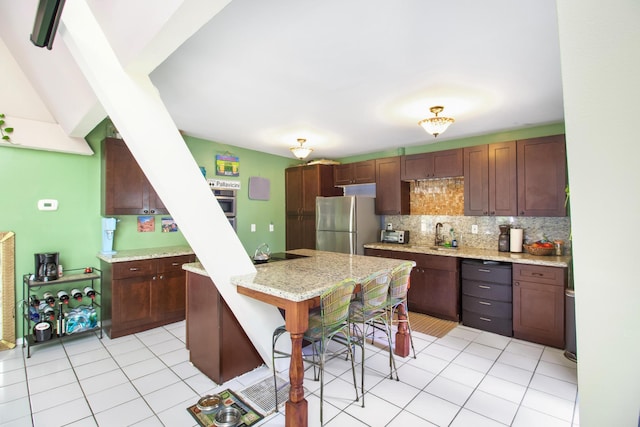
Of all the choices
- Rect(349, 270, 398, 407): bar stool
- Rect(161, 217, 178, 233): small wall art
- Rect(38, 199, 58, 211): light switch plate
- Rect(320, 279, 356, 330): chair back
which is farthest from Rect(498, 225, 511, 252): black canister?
Rect(38, 199, 58, 211): light switch plate

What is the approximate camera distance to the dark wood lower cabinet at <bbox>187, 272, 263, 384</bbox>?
245 cm

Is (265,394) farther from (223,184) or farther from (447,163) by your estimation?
(447,163)

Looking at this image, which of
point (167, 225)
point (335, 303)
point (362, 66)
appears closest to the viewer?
point (335, 303)

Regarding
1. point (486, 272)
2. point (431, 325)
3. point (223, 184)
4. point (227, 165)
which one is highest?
point (227, 165)

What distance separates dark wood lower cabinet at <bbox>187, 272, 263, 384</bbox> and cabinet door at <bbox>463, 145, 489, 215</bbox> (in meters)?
3.31

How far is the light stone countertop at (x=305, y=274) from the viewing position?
6.41 ft

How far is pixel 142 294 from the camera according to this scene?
11.6ft

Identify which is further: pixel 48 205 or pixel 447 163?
pixel 447 163

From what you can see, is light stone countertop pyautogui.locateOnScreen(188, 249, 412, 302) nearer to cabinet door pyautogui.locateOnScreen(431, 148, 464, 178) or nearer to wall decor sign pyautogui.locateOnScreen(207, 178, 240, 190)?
cabinet door pyautogui.locateOnScreen(431, 148, 464, 178)

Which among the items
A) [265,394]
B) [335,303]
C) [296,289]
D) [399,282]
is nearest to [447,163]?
[399,282]

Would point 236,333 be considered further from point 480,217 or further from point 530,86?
point 480,217

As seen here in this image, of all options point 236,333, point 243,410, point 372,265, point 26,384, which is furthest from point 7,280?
point 372,265

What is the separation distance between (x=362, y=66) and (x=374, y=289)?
1762 millimetres

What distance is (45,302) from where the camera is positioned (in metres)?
3.19
